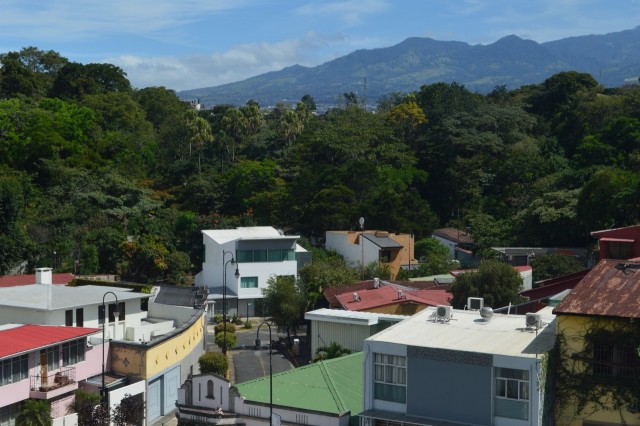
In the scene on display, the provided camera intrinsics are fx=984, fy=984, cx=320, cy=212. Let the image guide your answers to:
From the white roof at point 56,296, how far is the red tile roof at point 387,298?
8.61m

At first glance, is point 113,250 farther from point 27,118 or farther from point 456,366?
point 456,366

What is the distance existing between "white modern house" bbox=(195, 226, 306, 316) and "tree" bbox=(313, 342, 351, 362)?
21.5m

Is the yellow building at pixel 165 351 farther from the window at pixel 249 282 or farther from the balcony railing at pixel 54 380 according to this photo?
the window at pixel 249 282

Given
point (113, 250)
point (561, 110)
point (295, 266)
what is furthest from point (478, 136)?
point (113, 250)

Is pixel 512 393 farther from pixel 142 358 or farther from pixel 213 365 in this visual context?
pixel 213 365

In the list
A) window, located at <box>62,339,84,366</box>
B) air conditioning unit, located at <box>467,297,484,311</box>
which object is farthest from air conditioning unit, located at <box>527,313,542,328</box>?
window, located at <box>62,339,84,366</box>

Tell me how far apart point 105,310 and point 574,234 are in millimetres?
32151

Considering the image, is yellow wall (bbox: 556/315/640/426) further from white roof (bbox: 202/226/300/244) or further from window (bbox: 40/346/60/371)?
white roof (bbox: 202/226/300/244)

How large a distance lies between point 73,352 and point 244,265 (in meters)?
25.9

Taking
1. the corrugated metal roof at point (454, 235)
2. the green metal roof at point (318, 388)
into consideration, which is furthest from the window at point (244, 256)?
the green metal roof at point (318, 388)

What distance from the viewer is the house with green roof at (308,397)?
980 inches

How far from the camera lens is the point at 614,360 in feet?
73.9

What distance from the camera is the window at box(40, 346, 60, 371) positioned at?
1202 inches

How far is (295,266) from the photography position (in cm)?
5869
